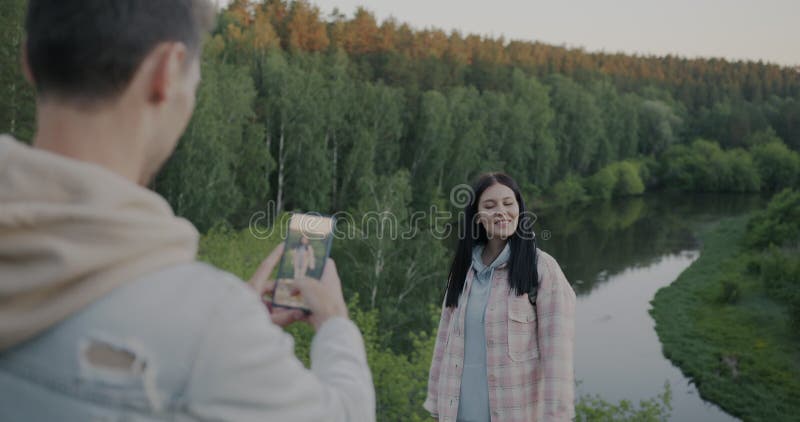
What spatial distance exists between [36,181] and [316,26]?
36.4 meters

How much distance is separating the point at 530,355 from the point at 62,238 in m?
2.54

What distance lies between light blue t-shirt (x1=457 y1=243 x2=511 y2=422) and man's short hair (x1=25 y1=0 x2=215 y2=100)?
2460 mm

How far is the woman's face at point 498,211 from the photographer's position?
3258 millimetres

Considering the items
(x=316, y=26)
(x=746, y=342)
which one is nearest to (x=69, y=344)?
(x=746, y=342)

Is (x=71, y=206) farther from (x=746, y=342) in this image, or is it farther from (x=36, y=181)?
(x=746, y=342)

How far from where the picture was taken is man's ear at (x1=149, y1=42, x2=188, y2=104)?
2.73 feet

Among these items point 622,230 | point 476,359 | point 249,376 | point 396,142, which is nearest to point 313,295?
point 249,376

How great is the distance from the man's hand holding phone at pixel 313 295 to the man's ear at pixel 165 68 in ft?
1.32

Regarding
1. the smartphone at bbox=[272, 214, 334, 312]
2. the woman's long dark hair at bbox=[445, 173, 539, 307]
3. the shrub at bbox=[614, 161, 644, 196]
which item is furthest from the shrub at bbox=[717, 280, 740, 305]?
the shrub at bbox=[614, 161, 644, 196]

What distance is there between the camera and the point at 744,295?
67.7ft

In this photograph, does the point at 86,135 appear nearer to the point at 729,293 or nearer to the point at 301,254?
the point at 301,254

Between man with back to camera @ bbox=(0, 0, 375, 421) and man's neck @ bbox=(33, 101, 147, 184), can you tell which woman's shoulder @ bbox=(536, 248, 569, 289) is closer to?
man with back to camera @ bbox=(0, 0, 375, 421)

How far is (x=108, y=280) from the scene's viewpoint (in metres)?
0.71

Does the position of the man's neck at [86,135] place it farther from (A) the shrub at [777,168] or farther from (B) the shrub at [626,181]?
(A) the shrub at [777,168]
